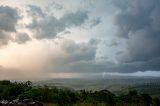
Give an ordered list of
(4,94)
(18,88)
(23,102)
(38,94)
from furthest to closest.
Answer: (18,88) < (4,94) < (38,94) < (23,102)

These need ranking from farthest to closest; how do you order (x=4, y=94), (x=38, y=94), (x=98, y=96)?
(x=98, y=96) < (x=4, y=94) < (x=38, y=94)

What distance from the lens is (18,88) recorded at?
55.8 m

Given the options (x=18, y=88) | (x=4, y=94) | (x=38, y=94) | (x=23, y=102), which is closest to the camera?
(x=23, y=102)

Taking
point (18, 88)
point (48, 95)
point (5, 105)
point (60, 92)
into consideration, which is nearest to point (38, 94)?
point (48, 95)

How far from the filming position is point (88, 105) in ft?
110

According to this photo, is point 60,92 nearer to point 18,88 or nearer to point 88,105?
point 18,88

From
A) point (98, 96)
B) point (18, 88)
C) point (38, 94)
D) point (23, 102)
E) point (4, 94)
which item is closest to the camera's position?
point (23, 102)

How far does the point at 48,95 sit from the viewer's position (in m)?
47.4

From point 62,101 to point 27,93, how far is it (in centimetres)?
659

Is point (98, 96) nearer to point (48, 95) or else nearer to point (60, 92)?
point (60, 92)

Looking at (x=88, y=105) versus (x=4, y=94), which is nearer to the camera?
(x=88, y=105)

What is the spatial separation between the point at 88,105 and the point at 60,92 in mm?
20120

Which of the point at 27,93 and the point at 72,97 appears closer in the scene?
the point at 27,93

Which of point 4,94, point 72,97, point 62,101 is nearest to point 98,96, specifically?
point 72,97
